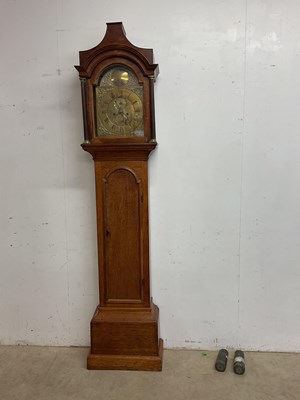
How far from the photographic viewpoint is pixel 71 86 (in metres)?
2.01

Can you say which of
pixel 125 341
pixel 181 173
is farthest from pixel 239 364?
pixel 181 173

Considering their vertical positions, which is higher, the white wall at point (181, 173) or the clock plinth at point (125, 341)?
the white wall at point (181, 173)

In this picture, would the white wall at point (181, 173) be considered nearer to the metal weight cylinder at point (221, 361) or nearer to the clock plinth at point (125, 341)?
the metal weight cylinder at point (221, 361)

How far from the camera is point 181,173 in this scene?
6.65 ft

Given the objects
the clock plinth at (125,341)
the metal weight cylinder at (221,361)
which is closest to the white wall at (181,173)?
the metal weight cylinder at (221,361)

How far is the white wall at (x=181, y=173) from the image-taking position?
1.92m

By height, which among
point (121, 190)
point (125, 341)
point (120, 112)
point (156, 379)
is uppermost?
point (120, 112)

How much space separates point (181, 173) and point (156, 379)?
112 cm

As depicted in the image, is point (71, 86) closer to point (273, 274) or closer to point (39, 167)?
point (39, 167)

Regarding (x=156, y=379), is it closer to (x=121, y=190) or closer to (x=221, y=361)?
(x=221, y=361)

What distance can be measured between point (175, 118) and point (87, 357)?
4.69 ft

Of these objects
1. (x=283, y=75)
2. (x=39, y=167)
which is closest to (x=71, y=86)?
(x=39, y=167)

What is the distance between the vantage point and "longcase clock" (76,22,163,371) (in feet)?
5.77

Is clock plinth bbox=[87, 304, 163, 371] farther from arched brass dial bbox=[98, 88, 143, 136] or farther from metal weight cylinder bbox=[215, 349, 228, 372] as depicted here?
arched brass dial bbox=[98, 88, 143, 136]
